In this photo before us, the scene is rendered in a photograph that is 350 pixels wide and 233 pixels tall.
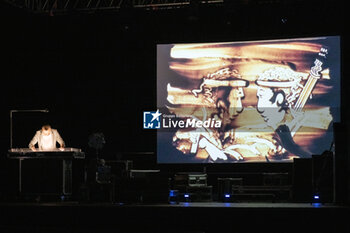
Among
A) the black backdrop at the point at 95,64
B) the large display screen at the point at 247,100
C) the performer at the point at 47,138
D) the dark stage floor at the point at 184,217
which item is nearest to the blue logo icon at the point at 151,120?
the large display screen at the point at 247,100

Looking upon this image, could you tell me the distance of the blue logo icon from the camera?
12.1 meters

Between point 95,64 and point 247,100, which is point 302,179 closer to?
point 247,100

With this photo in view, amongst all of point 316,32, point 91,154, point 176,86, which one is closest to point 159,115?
point 176,86

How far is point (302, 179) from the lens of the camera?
9711mm

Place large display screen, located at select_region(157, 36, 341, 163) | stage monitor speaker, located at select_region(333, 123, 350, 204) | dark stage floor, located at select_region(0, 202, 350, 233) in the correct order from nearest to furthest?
dark stage floor, located at select_region(0, 202, 350, 233) < stage monitor speaker, located at select_region(333, 123, 350, 204) < large display screen, located at select_region(157, 36, 341, 163)

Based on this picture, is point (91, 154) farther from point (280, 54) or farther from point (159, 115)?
point (280, 54)

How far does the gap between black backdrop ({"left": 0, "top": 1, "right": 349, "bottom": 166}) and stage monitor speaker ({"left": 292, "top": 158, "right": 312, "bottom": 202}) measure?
3.25 meters

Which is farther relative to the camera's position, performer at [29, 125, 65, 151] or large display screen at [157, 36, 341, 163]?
large display screen at [157, 36, 341, 163]

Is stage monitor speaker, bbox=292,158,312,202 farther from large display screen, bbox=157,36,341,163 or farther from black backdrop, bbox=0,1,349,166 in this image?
black backdrop, bbox=0,1,349,166

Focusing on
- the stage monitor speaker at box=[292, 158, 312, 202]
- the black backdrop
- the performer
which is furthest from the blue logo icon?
the stage monitor speaker at box=[292, 158, 312, 202]

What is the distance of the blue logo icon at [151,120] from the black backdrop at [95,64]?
0.76 feet

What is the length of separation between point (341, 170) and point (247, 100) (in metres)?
3.63

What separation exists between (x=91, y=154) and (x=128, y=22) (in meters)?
2.88

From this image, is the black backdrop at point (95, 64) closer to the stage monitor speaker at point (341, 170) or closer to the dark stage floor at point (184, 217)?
the stage monitor speaker at point (341, 170)
